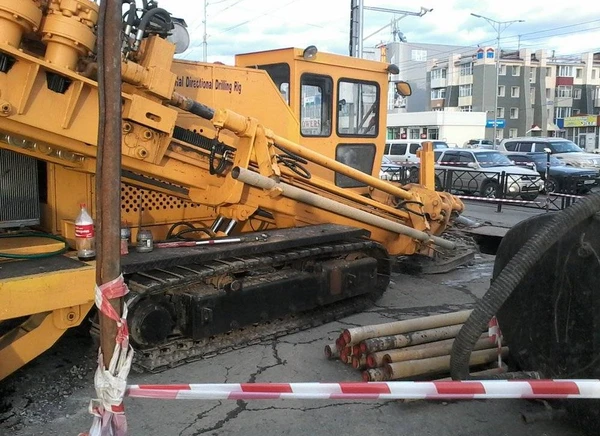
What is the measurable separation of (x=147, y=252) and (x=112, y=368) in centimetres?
257

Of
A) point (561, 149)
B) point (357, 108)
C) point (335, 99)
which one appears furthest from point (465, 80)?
point (335, 99)

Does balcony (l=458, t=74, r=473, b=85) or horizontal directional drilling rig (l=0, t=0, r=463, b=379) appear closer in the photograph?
horizontal directional drilling rig (l=0, t=0, r=463, b=379)

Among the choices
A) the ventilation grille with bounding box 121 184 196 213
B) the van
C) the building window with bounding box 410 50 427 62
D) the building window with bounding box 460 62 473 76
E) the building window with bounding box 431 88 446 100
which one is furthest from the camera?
the building window with bounding box 410 50 427 62

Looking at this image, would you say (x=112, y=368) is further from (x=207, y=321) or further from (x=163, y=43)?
(x=163, y=43)

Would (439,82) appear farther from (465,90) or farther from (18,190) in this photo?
(18,190)

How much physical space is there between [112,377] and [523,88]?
7744 centimetres

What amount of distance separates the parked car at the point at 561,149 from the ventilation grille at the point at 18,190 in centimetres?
2093

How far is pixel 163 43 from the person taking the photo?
184 inches

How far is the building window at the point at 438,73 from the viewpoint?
3093 inches

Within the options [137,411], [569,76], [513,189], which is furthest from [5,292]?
[569,76]

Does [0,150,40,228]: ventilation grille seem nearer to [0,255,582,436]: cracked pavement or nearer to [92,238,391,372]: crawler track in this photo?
[92,238,391,372]: crawler track

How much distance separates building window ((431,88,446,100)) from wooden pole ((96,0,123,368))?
263 ft

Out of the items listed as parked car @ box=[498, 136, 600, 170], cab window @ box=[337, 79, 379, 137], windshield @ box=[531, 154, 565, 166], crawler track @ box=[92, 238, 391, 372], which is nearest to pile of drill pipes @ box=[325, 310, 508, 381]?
crawler track @ box=[92, 238, 391, 372]

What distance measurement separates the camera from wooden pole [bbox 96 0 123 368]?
6.93 ft
